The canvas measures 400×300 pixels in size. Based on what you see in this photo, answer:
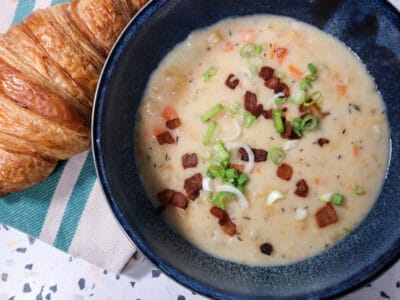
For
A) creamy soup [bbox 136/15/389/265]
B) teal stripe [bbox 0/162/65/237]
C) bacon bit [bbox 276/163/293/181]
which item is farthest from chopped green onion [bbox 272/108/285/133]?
teal stripe [bbox 0/162/65/237]

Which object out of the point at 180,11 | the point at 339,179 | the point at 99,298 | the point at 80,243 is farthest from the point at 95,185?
the point at 339,179

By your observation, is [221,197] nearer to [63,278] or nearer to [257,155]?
[257,155]

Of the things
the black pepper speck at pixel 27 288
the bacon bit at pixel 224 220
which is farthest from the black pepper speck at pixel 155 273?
the black pepper speck at pixel 27 288

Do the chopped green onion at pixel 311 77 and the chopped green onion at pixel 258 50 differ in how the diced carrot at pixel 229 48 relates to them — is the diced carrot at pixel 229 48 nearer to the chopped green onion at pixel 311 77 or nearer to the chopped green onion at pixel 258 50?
the chopped green onion at pixel 258 50

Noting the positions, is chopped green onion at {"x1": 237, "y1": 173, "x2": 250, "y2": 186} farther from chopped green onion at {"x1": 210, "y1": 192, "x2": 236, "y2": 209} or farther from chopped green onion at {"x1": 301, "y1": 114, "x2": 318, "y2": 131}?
chopped green onion at {"x1": 301, "y1": 114, "x2": 318, "y2": 131}

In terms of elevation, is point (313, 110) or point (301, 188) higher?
point (313, 110)

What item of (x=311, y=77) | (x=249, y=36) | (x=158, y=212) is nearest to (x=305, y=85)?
(x=311, y=77)

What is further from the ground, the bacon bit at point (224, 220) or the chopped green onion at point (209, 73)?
the chopped green onion at point (209, 73)
